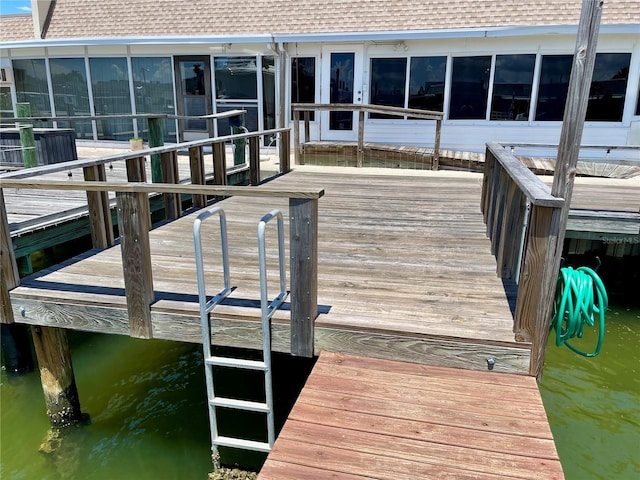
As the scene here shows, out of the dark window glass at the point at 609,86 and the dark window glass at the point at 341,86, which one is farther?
the dark window glass at the point at 341,86

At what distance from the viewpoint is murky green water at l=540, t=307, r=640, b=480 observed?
388 cm

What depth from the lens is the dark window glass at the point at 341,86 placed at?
37.7 feet


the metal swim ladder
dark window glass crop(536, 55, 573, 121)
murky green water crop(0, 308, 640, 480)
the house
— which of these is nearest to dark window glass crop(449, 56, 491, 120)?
the house

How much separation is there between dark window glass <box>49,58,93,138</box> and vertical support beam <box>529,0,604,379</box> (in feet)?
42.3

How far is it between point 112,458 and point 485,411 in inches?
114

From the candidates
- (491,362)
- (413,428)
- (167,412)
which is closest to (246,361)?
(413,428)

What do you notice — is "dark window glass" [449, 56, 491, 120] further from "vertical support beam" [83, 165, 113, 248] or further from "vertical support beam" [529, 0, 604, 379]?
"vertical support beam" [529, 0, 604, 379]

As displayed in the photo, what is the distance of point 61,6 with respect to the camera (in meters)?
14.1

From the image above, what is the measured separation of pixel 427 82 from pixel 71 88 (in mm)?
9067

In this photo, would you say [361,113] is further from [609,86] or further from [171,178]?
[609,86]

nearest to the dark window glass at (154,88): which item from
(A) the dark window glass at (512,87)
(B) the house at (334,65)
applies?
(B) the house at (334,65)

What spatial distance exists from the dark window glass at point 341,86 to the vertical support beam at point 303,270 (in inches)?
367

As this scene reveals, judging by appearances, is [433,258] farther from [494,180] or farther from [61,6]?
[61,6]

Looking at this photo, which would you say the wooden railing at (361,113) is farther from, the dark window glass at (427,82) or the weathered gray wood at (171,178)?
the weathered gray wood at (171,178)
